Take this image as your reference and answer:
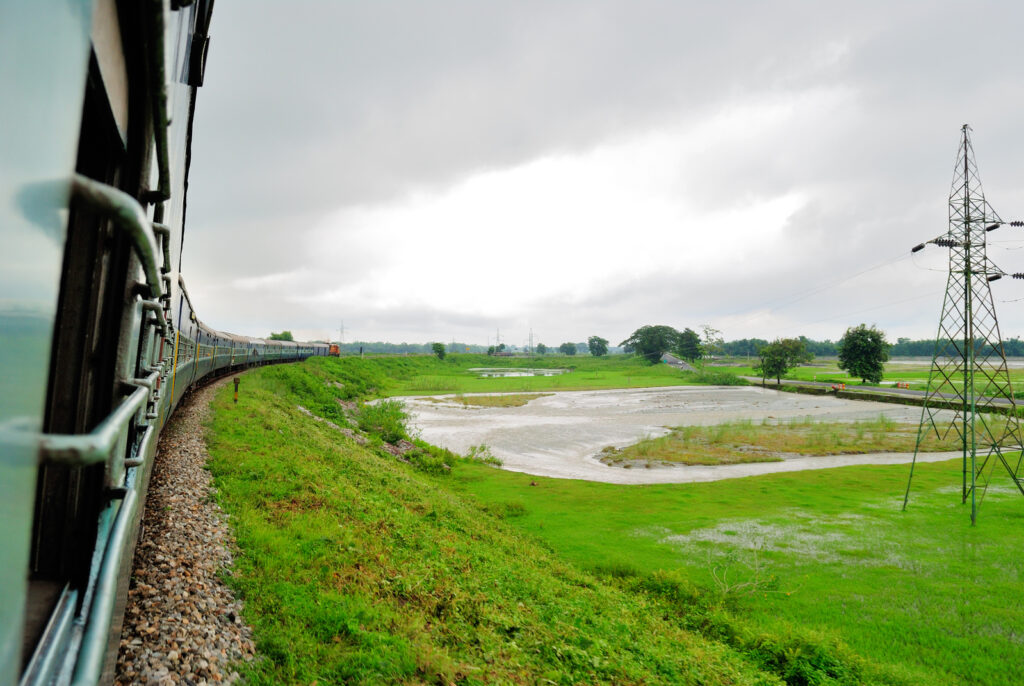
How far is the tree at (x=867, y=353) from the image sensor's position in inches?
2948

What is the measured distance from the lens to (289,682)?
4688 mm

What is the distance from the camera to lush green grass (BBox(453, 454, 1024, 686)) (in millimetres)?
9266

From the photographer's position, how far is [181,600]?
5090 mm

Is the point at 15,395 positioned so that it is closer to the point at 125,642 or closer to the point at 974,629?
the point at 125,642

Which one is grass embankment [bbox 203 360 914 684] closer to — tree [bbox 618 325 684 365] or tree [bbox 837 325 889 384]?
tree [bbox 837 325 889 384]

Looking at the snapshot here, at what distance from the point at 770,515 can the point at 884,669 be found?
31.6ft

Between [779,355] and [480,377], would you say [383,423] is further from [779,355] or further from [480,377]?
[779,355]

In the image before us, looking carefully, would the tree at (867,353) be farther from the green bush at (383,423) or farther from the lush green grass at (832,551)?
the green bush at (383,423)

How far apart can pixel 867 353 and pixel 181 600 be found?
302ft

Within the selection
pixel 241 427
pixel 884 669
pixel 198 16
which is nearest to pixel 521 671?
pixel 884 669

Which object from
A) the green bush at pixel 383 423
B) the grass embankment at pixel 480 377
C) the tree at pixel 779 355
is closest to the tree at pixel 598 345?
the grass embankment at pixel 480 377

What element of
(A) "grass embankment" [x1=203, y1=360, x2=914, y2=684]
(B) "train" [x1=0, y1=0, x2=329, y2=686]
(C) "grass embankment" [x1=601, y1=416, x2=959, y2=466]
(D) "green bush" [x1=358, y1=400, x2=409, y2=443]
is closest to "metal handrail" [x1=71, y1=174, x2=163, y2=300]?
(B) "train" [x1=0, y1=0, x2=329, y2=686]

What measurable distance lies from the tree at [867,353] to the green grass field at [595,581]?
6709 centimetres

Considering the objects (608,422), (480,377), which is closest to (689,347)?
(480,377)
